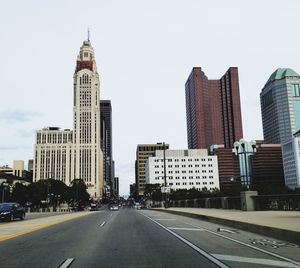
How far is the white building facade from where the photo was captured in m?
187

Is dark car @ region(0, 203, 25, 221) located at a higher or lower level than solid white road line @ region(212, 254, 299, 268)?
higher

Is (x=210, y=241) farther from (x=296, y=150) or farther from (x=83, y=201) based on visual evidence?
(x=296, y=150)

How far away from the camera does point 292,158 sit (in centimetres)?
19225

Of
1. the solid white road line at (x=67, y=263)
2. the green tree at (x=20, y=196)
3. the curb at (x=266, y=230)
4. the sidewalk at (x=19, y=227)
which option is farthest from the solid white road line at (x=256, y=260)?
the green tree at (x=20, y=196)

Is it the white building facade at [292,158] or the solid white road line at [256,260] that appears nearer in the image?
the solid white road line at [256,260]

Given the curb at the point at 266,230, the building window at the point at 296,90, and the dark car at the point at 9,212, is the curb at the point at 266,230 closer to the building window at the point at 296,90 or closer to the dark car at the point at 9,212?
the dark car at the point at 9,212

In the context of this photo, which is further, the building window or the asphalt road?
the building window

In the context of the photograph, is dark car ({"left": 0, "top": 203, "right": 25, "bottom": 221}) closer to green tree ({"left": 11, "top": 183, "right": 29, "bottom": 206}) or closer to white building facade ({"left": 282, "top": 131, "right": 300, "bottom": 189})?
green tree ({"left": 11, "top": 183, "right": 29, "bottom": 206})

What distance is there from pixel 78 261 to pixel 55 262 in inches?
21.3

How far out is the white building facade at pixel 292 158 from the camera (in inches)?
7357

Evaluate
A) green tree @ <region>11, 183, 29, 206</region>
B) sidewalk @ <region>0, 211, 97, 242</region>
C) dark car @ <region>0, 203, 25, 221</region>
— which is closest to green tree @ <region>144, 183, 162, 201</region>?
green tree @ <region>11, 183, 29, 206</region>

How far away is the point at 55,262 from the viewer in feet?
32.0

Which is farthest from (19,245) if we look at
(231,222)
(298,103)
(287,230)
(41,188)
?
(298,103)

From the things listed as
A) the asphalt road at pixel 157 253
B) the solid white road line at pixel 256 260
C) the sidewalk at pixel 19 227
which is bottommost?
the solid white road line at pixel 256 260
